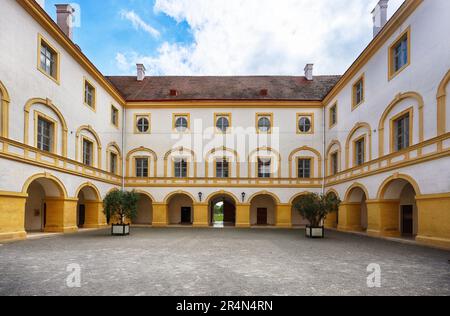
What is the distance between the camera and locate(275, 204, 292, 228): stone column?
24.8 m

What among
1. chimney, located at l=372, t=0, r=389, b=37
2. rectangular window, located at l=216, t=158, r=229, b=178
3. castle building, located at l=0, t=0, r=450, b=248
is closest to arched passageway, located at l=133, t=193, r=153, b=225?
castle building, located at l=0, t=0, r=450, b=248

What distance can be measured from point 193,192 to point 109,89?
1059cm

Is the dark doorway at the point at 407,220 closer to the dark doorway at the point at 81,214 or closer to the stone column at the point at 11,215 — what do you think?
the stone column at the point at 11,215

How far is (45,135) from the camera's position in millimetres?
16328

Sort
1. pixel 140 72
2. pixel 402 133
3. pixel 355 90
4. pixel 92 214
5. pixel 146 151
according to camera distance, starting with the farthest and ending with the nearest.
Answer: pixel 140 72, pixel 146 151, pixel 92 214, pixel 355 90, pixel 402 133

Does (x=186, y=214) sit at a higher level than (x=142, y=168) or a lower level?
lower

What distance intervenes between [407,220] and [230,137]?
14.2 meters

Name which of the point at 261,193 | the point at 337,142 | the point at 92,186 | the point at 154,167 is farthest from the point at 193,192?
the point at 337,142

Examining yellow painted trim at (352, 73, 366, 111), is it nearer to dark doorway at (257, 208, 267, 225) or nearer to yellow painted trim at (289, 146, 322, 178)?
yellow painted trim at (289, 146, 322, 178)

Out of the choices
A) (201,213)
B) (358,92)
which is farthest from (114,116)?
(358,92)

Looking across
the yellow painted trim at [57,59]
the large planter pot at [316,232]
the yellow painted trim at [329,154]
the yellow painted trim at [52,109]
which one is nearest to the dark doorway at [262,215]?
the yellow painted trim at [329,154]

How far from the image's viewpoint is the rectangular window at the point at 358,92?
19.0 m

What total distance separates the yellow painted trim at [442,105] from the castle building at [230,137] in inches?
2.3

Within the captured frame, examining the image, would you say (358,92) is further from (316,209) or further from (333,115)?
(316,209)
